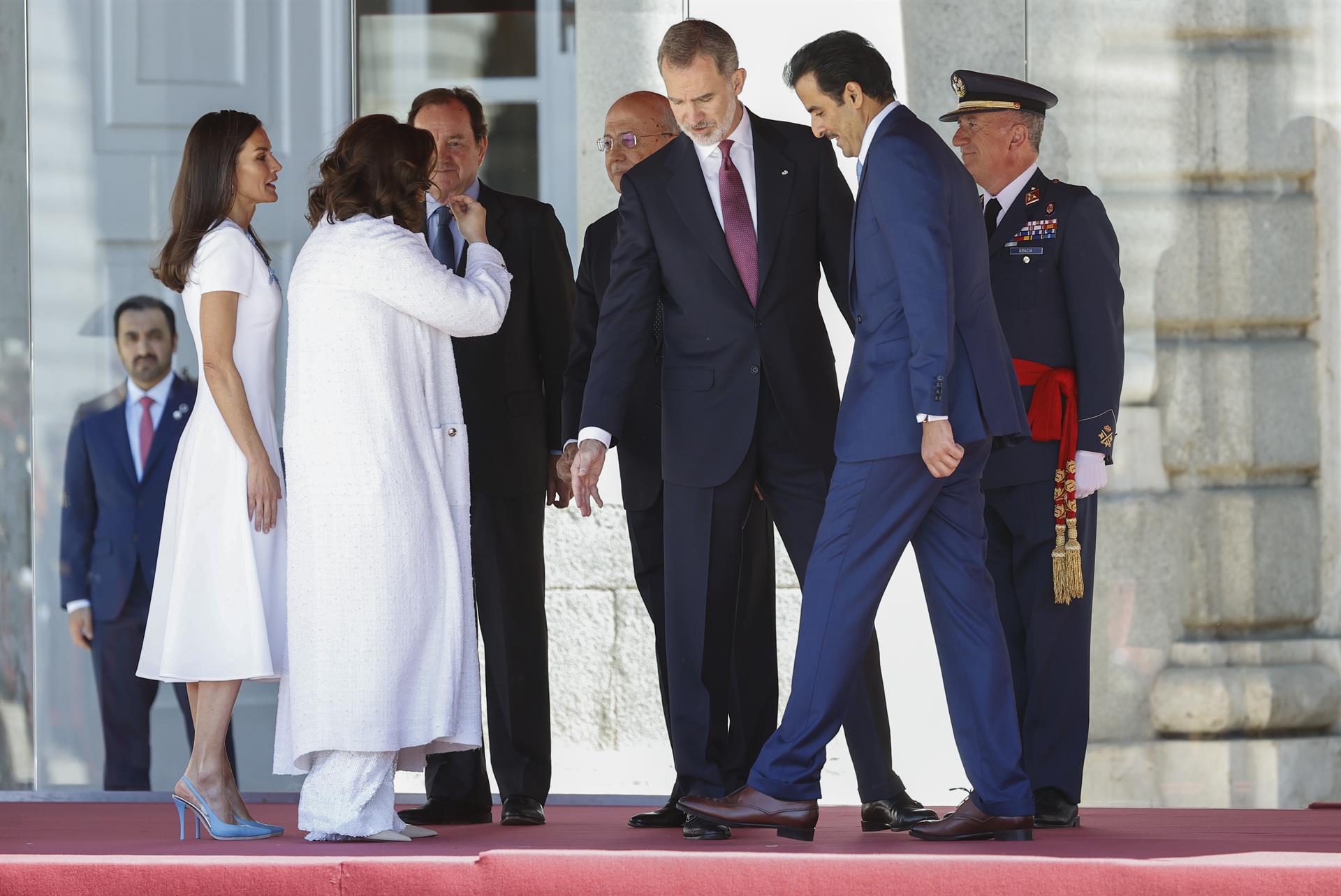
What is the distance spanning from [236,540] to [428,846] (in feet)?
2.69

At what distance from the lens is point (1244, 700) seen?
18.6ft

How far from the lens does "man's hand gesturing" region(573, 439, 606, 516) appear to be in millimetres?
3979

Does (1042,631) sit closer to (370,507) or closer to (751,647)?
(751,647)

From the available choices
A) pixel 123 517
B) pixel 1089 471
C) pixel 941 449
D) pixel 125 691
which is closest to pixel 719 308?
pixel 941 449

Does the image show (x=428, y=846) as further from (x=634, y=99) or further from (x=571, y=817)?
(x=634, y=99)

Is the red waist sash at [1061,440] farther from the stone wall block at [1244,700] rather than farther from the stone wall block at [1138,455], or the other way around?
the stone wall block at [1244,700]

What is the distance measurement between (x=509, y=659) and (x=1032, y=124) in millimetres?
1902

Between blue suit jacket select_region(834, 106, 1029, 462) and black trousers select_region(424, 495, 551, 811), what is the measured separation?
3.85 ft

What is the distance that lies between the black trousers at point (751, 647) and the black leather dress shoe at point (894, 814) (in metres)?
0.32

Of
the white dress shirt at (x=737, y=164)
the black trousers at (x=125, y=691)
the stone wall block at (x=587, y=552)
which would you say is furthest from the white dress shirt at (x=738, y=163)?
the black trousers at (x=125, y=691)

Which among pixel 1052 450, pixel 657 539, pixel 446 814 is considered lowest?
pixel 446 814

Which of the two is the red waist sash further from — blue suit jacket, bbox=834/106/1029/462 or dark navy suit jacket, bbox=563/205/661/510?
dark navy suit jacket, bbox=563/205/661/510

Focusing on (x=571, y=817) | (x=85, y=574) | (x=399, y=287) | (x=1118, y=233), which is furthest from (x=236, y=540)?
(x=1118, y=233)

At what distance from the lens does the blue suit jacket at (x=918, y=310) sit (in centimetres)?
360
